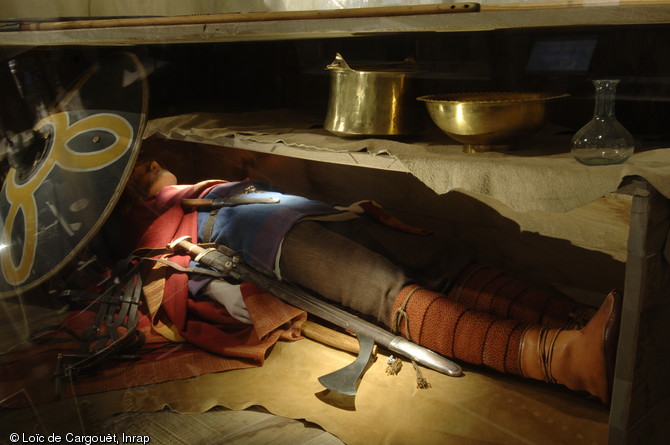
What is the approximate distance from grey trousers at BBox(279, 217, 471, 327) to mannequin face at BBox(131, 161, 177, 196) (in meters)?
0.36

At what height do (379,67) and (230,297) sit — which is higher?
(379,67)

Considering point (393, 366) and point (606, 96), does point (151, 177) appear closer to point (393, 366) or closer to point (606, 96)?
point (393, 366)

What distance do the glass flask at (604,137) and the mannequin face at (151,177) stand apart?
3.34 ft

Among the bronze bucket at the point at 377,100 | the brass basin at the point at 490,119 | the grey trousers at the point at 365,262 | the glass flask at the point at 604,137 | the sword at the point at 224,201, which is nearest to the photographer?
the glass flask at the point at 604,137

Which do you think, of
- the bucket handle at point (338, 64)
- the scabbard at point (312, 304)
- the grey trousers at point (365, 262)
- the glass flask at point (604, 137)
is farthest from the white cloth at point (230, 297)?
the glass flask at point (604, 137)

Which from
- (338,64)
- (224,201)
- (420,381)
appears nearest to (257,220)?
(224,201)

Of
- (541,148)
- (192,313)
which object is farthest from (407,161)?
(192,313)

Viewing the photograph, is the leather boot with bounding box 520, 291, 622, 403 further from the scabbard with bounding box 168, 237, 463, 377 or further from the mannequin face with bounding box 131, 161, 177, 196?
the mannequin face with bounding box 131, 161, 177, 196

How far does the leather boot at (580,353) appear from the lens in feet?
3.58

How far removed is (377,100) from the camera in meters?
1.34

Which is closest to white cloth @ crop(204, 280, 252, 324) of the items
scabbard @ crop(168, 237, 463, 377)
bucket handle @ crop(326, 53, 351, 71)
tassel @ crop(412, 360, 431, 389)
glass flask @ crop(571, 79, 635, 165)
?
scabbard @ crop(168, 237, 463, 377)

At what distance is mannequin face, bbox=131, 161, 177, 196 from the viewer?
1.53m

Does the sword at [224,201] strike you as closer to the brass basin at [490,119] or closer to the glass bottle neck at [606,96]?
the brass basin at [490,119]

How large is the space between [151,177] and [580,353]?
110 centimetres
